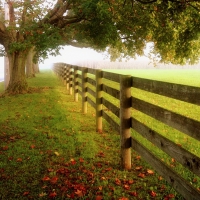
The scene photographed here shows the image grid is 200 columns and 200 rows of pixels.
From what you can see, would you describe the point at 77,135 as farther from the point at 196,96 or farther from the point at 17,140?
the point at 196,96

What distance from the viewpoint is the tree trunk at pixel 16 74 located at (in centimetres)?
1600

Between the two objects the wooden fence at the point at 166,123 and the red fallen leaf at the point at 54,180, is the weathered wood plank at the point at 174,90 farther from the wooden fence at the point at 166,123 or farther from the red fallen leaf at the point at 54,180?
the red fallen leaf at the point at 54,180

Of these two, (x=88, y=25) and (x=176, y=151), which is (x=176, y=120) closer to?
(x=176, y=151)

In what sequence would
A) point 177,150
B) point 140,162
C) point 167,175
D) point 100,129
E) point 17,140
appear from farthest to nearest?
1. point 100,129
2. point 17,140
3. point 140,162
4. point 167,175
5. point 177,150

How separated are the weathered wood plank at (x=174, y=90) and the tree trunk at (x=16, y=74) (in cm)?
1278

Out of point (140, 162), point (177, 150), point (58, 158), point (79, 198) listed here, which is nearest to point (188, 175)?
point (140, 162)

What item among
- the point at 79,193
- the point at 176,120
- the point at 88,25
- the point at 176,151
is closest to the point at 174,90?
the point at 176,120

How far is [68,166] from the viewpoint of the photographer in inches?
200

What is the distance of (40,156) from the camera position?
18.3 ft

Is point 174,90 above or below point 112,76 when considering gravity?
below

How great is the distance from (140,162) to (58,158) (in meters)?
1.63

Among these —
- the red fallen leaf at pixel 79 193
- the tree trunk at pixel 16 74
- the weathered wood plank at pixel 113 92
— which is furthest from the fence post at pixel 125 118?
the tree trunk at pixel 16 74

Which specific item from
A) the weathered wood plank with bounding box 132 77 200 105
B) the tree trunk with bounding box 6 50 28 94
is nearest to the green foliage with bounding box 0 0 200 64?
the tree trunk with bounding box 6 50 28 94

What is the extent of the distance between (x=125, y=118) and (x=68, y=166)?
4.60 feet
